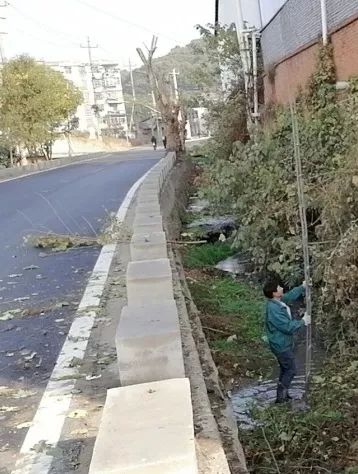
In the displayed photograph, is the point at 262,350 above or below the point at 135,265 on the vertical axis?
below

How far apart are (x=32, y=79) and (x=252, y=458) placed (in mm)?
36190

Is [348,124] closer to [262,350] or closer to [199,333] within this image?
[262,350]

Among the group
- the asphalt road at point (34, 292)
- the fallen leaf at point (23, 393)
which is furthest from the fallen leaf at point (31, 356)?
the fallen leaf at point (23, 393)

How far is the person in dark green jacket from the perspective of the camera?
6.35 metres

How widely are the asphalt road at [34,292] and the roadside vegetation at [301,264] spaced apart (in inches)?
69.0

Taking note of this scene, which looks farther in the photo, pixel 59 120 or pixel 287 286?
pixel 59 120

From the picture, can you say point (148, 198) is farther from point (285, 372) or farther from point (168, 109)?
point (168, 109)

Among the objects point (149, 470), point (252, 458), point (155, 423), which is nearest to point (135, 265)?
point (252, 458)

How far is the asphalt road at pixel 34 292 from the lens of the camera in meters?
4.20

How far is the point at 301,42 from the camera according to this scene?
13.5 m

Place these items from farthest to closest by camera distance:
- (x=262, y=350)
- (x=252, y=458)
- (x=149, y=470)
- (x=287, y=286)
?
(x=287, y=286), (x=262, y=350), (x=252, y=458), (x=149, y=470)

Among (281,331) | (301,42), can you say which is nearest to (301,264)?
(281,331)

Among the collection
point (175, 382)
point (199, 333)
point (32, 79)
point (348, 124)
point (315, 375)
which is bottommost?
point (315, 375)

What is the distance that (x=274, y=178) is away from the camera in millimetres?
9031
